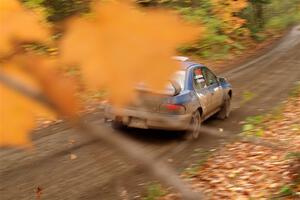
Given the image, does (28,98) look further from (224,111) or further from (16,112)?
(224,111)

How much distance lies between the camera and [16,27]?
0.79 meters

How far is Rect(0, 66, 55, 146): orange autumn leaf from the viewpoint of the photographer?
748 mm

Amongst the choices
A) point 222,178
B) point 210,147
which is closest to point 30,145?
point 222,178

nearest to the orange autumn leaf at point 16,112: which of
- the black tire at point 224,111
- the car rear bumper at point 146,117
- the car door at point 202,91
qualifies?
the car rear bumper at point 146,117

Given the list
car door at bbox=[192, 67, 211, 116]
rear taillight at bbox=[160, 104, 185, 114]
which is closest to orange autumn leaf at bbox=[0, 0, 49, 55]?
rear taillight at bbox=[160, 104, 185, 114]

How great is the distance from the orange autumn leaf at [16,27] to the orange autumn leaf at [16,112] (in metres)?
0.05

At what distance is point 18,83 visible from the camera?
759mm

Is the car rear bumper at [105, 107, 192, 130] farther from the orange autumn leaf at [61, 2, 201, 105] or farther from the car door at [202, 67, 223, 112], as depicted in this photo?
the car door at [202, 67, 223, 112]

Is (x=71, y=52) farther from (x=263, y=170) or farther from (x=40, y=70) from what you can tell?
(x=263, y=170)

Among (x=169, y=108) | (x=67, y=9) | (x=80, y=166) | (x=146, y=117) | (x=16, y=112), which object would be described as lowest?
(x=80, y=166)

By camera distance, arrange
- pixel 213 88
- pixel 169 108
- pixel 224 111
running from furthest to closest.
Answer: pixel 224 111, pixel 213 88, pixel 169 108

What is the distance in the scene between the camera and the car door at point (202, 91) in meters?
8.45

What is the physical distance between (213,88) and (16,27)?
28.8 feet

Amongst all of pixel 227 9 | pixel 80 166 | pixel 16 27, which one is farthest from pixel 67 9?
pixel 227 9
